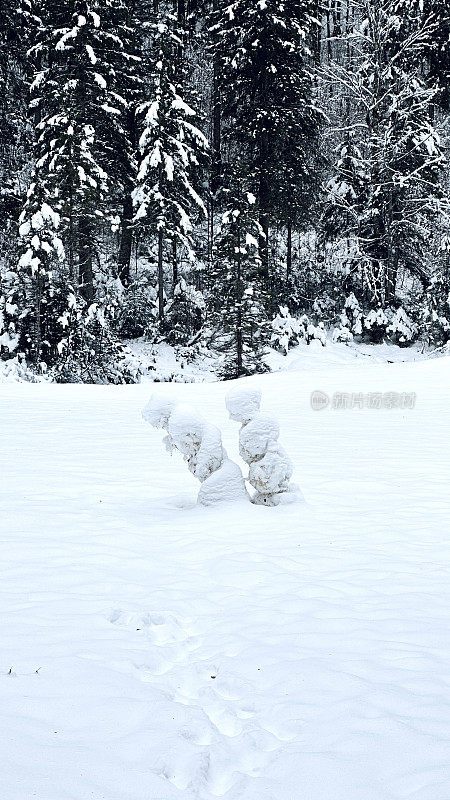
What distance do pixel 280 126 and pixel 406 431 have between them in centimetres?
1626

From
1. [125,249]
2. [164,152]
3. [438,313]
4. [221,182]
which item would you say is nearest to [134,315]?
[125,249]

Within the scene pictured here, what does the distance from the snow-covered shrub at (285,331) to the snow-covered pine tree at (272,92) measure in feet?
5.01

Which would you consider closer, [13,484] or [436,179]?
[13,484]

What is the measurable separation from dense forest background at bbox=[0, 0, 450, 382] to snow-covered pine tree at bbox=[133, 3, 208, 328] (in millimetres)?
75

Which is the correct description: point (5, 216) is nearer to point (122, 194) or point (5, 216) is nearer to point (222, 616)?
point (122, 194)

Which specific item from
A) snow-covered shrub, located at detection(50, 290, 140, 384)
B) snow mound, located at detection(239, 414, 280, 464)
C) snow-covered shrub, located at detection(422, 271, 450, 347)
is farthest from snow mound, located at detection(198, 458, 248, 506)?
snow-covered shrub, located at detection(422, 271, 450, 347)

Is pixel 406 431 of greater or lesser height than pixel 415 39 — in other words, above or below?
below

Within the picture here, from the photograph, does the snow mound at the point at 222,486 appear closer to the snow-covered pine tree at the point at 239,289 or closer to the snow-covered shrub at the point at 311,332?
the snow-covered pine tree at the point at 239,289

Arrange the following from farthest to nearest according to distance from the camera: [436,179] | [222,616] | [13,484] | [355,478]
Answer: [436,179]
[355,478]
[13,484]
[222,616]

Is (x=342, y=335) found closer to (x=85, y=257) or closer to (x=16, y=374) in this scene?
(x=85, y=257)

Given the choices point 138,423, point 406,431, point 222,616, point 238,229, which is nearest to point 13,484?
point 222,616

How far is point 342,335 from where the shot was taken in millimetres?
22812

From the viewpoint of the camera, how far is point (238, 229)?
1797 centimetres

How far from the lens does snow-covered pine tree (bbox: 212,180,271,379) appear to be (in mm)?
17906
